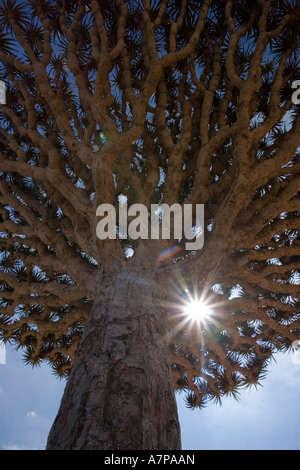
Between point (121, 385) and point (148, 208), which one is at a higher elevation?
point (148, 208)

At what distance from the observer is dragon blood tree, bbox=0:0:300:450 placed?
1.86 metres

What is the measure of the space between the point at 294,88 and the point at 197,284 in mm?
3587

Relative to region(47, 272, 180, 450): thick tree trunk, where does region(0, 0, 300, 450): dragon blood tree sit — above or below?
above

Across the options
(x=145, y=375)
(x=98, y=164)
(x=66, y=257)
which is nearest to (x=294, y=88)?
(x=98, y=164)

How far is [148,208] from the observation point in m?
3.57

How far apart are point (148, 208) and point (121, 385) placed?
7.13 feet

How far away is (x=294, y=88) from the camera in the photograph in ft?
15.7

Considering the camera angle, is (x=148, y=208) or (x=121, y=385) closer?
(x=121, y=385)

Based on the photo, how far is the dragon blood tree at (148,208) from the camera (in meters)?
1.86

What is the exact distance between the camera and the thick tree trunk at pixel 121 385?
57.9 inches

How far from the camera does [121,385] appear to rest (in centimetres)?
171

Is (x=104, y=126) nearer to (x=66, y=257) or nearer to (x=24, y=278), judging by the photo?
(x=66, y=257)

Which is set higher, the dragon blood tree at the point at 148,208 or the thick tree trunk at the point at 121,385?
the dragon blood tree at the point at 148,208

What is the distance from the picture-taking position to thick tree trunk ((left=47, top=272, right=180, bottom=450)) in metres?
1.47
